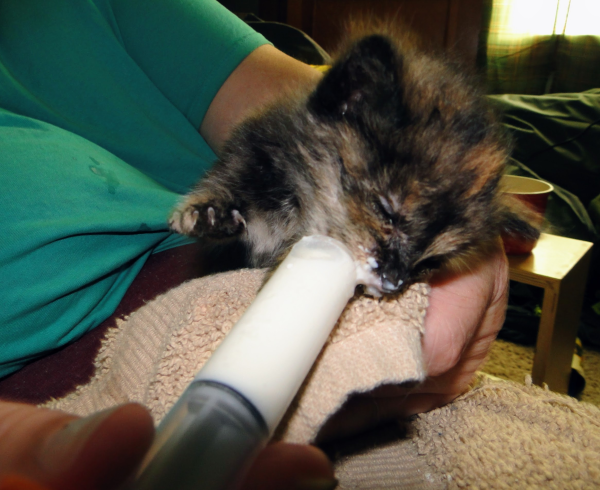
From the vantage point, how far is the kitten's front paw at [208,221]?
1182 mm

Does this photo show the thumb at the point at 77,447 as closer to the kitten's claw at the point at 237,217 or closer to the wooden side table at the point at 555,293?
the kitten's claw at the point at 237,217

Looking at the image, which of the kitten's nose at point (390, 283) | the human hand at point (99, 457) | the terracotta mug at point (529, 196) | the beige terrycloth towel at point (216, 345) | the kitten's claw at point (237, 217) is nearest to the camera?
the human hand at point (99, 457)

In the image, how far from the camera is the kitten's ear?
98cm

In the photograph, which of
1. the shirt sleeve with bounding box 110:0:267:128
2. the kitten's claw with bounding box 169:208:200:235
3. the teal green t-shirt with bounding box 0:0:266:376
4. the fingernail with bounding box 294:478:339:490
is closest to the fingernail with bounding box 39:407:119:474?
the fingernail with bounding box 294:478:339:490

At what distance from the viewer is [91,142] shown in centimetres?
136

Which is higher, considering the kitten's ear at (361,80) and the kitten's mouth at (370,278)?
the kitten's ear at (361,80)

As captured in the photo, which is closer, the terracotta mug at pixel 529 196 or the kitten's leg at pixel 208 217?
the kitten's leg at pixel 208 217

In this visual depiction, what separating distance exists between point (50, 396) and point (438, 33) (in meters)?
5.10

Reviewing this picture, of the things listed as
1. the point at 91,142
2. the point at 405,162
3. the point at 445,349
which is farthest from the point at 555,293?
the point at 91,142

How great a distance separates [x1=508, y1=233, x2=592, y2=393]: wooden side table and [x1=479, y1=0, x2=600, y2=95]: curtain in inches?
103

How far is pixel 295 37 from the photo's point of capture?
3.43m

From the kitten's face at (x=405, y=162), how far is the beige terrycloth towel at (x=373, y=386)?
0.13m

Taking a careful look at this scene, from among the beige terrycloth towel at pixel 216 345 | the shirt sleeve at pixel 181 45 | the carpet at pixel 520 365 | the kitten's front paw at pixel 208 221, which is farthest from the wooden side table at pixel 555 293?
the shirt sleeve at pixel 181 45

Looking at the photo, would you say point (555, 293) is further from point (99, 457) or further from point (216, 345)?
point (99, 457)
